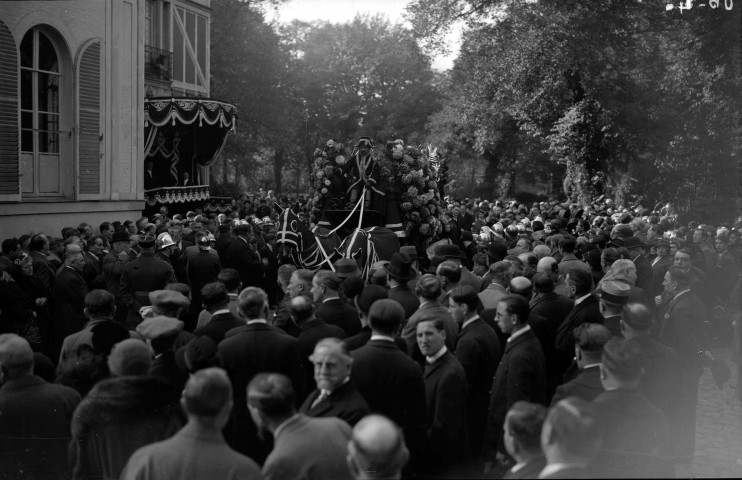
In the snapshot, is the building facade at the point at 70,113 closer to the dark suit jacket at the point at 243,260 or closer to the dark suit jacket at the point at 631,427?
the dark suit jacket at the point at 243,260

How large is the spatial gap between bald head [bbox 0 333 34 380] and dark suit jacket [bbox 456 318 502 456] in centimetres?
301

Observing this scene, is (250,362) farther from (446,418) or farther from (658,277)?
(658,277)

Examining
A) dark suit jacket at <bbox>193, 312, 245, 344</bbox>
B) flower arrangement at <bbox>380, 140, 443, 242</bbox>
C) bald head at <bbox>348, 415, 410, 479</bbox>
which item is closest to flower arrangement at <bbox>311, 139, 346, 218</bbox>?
flower arrangement at <bbox>380, 140, 443, 242</bbox>

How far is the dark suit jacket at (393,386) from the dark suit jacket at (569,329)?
2183mm

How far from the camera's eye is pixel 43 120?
→ 16.7 metres

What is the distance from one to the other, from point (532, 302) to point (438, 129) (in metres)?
44.2

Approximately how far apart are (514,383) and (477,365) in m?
0.60

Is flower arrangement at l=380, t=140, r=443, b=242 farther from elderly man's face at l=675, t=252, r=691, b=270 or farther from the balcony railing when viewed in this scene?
the balcony railing

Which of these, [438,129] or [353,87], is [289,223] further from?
[353,87]

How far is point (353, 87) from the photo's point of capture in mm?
58875

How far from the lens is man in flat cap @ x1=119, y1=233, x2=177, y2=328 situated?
954cm

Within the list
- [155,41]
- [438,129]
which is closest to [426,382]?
[155,41]

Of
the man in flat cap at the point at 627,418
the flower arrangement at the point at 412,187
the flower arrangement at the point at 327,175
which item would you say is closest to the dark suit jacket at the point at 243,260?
the flower arrangement at the point at 327,175

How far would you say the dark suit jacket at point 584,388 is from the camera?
17.3 feet
